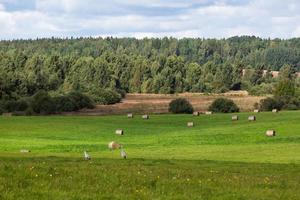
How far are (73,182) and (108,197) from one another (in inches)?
75.2

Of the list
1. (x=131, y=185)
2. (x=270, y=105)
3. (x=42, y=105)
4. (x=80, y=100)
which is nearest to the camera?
(x=131, y=185)

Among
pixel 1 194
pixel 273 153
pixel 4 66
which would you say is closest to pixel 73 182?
pixel 1 194


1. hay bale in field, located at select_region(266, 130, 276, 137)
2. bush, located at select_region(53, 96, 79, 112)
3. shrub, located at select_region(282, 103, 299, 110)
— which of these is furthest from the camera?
bush, located at select_region(53, 96, 79, 112)

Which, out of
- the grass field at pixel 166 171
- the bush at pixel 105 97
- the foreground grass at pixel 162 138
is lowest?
the bush at pixel 105 97

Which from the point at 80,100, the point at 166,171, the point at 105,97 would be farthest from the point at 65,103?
the point at 166,171

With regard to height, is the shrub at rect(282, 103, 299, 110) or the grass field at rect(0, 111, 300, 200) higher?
the grass field at rect(0, 111, 300, 200)

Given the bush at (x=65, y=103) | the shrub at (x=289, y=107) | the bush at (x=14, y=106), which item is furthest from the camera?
the bush at (x=14, y=106)

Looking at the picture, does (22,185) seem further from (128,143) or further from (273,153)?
(128,143)

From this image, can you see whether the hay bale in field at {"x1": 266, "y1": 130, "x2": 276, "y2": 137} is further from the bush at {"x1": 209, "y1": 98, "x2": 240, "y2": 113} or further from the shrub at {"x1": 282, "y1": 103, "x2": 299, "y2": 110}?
the shrub at {"x1": 282, "y1": 103, "x2": 299, "y2": 110}

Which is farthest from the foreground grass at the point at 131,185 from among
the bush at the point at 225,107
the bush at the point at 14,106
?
the bush at the point at 14,106

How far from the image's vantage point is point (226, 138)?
50.3 metres

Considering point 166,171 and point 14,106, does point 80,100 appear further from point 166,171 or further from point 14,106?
point 166,171

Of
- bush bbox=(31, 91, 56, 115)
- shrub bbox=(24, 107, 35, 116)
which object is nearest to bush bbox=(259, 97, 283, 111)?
bush bbox=(31, 91, 56, 115)

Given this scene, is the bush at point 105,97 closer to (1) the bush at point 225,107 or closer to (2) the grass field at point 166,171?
(1) the bush at point 225,107
